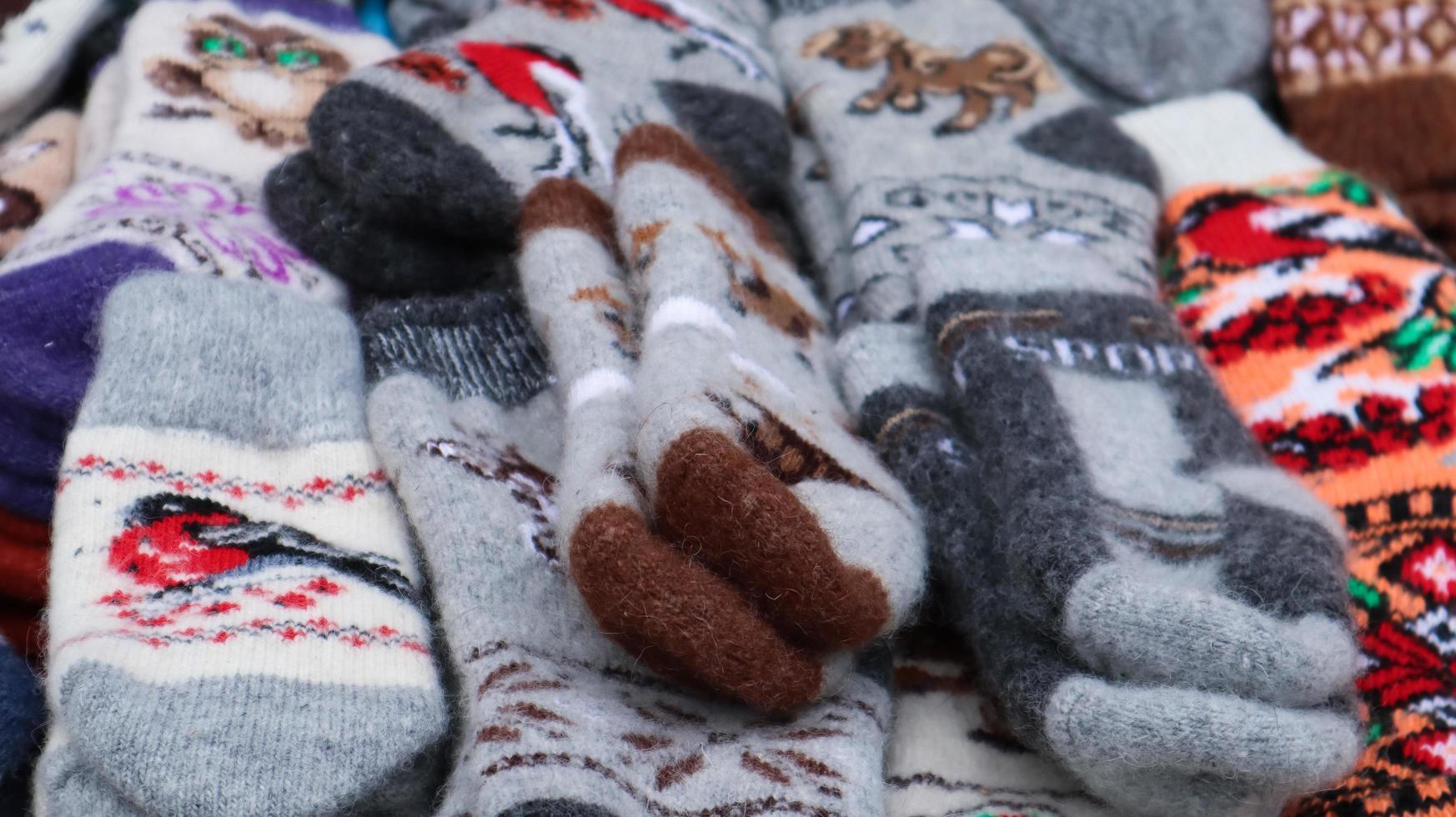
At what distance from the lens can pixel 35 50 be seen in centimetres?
95

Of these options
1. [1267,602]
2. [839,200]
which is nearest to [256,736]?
[1267,602]

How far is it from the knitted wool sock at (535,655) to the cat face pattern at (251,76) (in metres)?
0.30

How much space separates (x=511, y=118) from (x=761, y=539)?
0.45 m

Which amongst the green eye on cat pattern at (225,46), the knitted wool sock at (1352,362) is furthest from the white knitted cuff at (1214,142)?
the green eye on cat pattern at (225,46)

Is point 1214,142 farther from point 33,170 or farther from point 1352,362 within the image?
point 33,170

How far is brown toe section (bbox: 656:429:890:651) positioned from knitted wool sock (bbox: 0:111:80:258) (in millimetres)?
603

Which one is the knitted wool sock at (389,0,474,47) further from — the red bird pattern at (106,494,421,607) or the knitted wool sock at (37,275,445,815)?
the red bird pattern at (106,494,421,607)

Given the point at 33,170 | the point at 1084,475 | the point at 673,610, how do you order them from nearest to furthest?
the point at 673,610, the point at 1084,475, the point at 33,170

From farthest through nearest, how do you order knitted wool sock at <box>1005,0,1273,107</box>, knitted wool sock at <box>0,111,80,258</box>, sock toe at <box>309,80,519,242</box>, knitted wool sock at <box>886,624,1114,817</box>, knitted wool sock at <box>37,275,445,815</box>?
1. knitted wool sock at <box>1005,0,1273,107</box>
2. knitted wool sock at <box>0,111,80,258</box>
3. sock toe at <box>309,80,519,242</box>
4. knitted wool sock at <box>886,624,1114,817</box>
5. knitted wool sock at <box>37,275,445,815</box>

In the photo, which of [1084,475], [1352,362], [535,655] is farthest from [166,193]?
[1352,362]

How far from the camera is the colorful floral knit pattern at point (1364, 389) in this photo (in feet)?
2.10

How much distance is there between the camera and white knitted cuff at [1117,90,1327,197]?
98cm

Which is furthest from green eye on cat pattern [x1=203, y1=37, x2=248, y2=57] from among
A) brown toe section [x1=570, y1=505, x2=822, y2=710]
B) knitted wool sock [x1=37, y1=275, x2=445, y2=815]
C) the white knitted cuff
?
the white knitted cuff

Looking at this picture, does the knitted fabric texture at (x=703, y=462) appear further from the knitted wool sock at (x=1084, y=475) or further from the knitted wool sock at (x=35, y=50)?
the knitted wool sock at (x=35, y=50)
